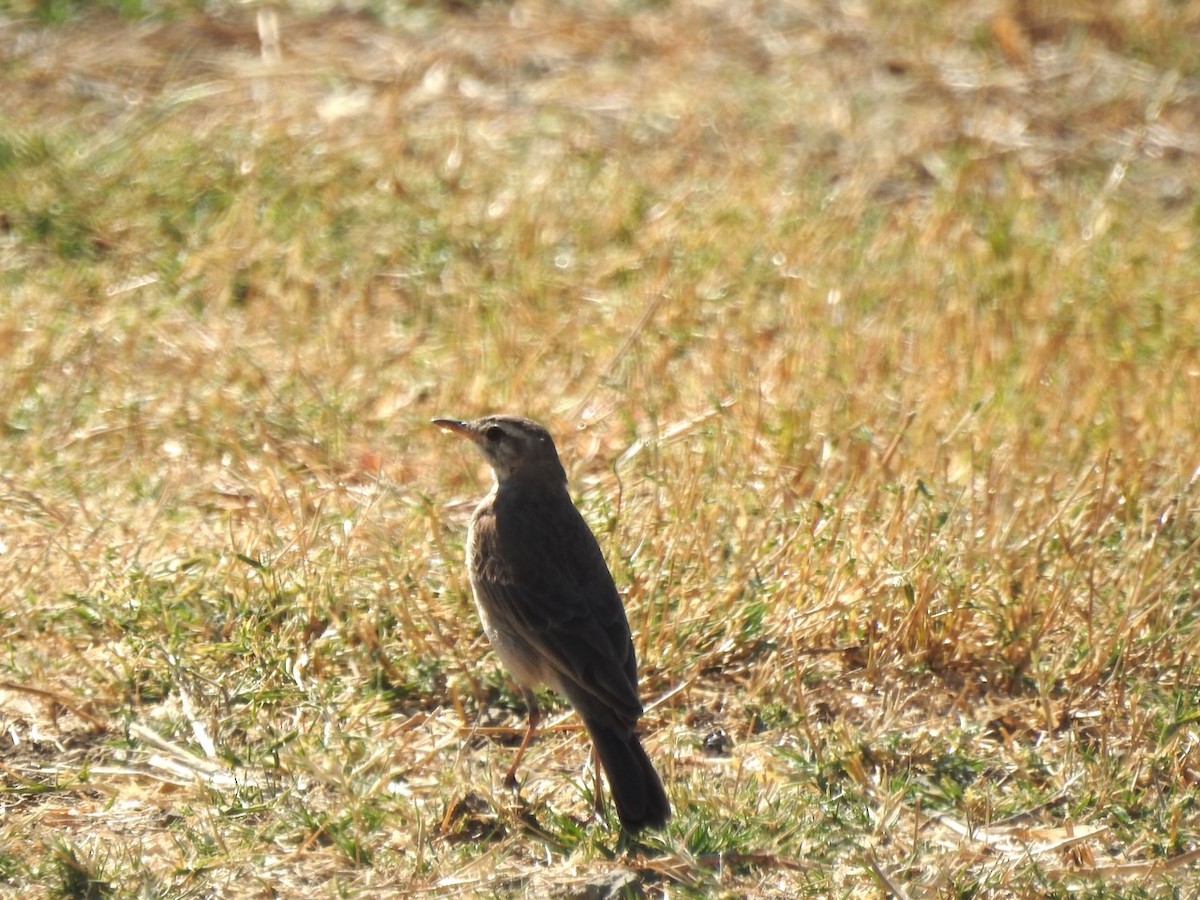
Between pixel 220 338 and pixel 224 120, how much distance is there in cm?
244

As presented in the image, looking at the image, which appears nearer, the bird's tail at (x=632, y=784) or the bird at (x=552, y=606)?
the bird's tail at (x=632, y=784)

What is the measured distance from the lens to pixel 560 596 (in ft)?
19.5

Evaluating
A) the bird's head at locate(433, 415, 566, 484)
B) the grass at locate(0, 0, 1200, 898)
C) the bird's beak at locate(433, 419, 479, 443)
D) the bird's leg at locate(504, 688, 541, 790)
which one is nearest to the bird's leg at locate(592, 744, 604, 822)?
the grass at locate(0, 0, 1200, 898)

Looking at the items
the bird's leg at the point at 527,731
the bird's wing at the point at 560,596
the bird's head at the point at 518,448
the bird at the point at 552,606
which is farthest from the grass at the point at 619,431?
the bird's head at the point at 518,448

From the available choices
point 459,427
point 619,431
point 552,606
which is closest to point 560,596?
point 552,606

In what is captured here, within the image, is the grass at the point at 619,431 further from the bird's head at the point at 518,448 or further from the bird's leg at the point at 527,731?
the bird's head at the point at 518,448

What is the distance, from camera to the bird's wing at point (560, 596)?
5.67 m

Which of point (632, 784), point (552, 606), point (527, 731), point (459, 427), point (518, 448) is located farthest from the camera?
point (459, 427)

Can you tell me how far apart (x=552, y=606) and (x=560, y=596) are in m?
0.05

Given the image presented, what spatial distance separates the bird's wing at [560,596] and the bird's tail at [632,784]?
0.09 metres

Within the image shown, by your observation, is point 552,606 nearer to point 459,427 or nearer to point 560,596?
point 560,596

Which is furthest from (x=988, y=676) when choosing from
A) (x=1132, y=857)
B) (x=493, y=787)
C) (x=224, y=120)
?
(x=224, y=120)

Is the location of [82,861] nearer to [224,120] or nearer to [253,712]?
[253,712]

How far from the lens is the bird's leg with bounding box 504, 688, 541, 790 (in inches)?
229
